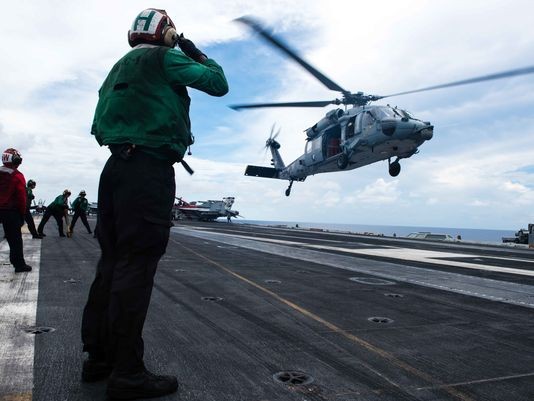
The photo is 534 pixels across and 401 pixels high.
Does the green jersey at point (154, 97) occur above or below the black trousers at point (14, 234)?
above

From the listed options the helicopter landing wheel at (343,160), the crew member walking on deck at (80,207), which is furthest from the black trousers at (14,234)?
the helicopter landing wheel at (343,160)

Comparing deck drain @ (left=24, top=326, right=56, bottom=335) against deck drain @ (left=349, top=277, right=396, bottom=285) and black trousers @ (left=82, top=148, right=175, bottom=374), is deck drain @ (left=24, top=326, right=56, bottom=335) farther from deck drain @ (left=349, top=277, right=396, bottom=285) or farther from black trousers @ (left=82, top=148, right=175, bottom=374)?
deck drain @ (left=349, top=277, right=396, bottom=285)

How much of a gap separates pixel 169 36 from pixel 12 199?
6.42 metres

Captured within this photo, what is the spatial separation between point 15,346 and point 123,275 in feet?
4.78

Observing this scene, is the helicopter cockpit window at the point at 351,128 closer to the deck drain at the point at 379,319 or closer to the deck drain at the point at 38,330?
the deck drain at the point at 379,319

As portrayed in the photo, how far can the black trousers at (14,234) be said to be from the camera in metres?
7.33

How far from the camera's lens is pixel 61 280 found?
21.6 ft

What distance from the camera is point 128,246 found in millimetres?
2648

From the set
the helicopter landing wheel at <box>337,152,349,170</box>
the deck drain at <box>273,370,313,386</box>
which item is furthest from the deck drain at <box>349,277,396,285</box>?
the helicopter landing wheel at <box>337,152,349,170</box>

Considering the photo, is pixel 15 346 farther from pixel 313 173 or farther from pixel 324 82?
pixel 313 173

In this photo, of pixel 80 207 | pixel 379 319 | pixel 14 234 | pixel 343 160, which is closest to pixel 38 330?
pixel 379 319

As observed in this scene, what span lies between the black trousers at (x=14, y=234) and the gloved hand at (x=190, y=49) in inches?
235

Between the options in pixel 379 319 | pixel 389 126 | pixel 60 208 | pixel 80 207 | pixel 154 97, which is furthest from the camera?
pixel 389 126

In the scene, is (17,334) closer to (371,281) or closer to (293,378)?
(293,378)
